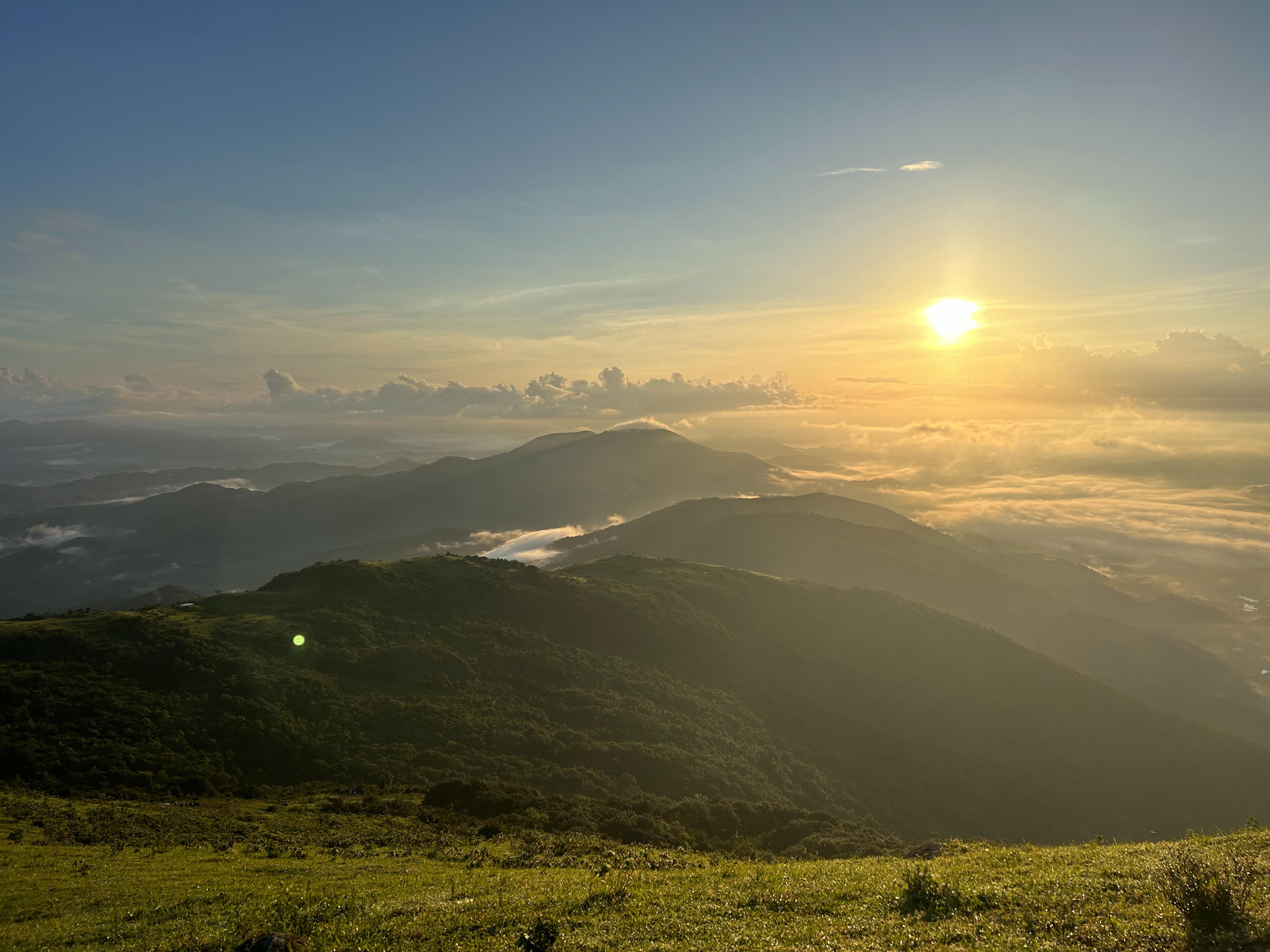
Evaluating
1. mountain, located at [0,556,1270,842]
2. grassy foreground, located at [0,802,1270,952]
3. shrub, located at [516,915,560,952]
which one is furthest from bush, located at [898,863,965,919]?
mountain, located at [0,556,1270,842]

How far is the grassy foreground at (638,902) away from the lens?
55.2 feet

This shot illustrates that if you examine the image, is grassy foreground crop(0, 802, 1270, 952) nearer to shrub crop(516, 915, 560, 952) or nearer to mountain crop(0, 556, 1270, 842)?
shrub crop(516, 915, 560, 952)

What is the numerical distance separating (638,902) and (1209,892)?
15.8m

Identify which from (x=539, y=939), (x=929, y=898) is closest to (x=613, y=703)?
(x=929, y=898)

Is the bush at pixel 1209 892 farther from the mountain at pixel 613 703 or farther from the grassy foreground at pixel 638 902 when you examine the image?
the mountain at pixel 613 703

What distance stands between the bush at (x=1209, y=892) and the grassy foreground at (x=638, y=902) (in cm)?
14

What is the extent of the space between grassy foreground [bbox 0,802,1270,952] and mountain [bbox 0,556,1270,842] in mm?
37217

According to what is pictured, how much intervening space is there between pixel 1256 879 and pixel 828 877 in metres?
12.5

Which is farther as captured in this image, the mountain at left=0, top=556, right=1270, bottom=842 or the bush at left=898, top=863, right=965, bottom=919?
the mountain at left=0, top=556, right=1270, bottom=842

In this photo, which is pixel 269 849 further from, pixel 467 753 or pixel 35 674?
pixel 35 674

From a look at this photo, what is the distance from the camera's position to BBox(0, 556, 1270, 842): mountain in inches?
2771

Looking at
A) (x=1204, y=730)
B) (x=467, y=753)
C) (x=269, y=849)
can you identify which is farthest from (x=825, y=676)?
(x=269, y=849)

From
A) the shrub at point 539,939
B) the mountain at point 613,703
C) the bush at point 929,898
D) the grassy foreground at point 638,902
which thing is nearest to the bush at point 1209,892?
the grassy foreground at point 638,902

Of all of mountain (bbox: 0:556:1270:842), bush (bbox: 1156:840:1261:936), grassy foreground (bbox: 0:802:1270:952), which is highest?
bush (bbox: 1156:840:1261:936)
